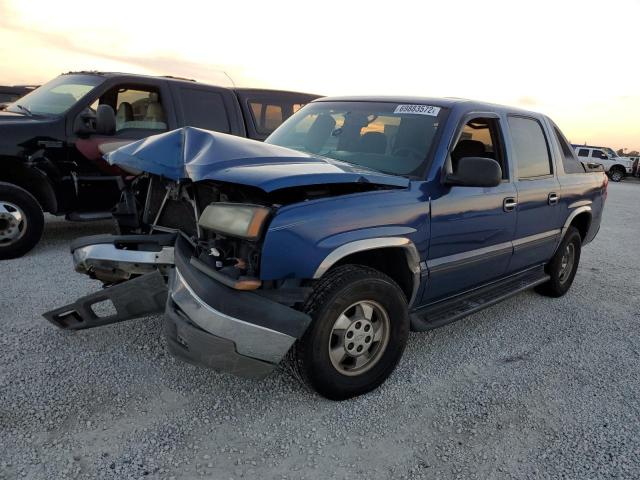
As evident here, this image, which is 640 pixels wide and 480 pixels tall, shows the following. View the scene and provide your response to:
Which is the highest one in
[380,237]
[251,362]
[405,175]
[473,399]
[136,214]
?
[405,175]

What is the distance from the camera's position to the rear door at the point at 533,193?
411cm

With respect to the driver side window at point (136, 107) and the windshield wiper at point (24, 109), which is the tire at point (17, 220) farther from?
the driver side window at point (136, 107)

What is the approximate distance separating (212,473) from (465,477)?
1.17 meters

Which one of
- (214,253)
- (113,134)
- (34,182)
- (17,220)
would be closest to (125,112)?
(113,134)

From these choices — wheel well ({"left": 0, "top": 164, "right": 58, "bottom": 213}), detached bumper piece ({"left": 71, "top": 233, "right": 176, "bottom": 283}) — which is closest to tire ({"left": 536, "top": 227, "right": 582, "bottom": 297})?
detached bumper piece ({"left": 71, "top": 233, "right": 176, "bottom": 283})

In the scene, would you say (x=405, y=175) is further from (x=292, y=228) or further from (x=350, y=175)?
(x=292, y=228)

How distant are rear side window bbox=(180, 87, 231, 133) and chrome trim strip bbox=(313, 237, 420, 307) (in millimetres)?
4165

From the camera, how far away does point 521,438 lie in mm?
2705

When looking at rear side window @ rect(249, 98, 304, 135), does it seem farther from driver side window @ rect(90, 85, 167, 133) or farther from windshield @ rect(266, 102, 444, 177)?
windshield @ rect(266, 102, 444, 177)

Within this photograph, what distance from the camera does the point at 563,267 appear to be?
517cm

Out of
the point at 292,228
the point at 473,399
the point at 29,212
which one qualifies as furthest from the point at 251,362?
the point at 29,212

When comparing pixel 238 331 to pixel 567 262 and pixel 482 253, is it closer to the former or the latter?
pixel 482 253

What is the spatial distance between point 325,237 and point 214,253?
58 cm

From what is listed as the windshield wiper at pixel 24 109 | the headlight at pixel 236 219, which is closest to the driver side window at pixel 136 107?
the windshield wiper at pixel 24 109
